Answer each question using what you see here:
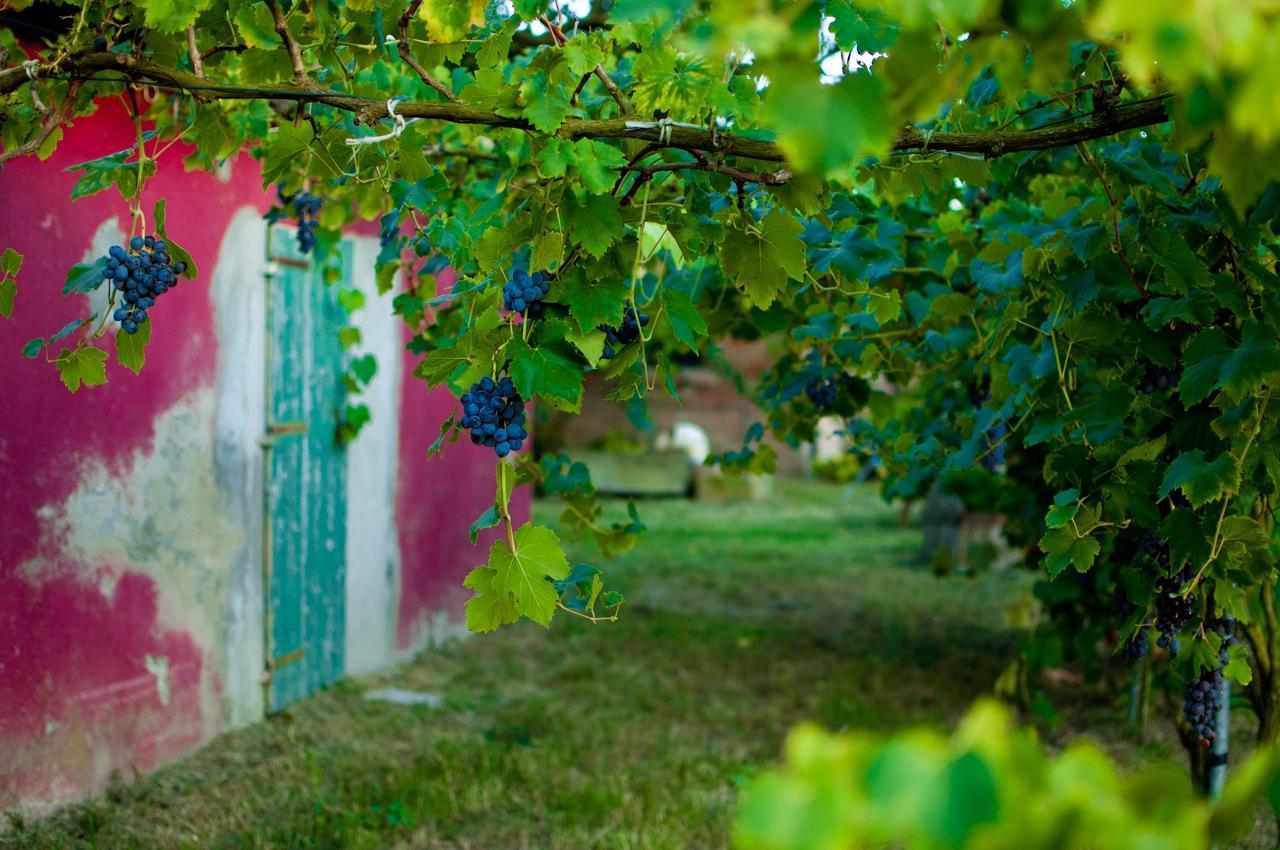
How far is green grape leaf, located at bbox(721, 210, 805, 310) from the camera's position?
178 cm

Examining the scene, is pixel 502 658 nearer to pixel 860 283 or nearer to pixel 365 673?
pixel 365 673

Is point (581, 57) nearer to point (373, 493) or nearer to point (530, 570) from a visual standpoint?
point (530, 570)

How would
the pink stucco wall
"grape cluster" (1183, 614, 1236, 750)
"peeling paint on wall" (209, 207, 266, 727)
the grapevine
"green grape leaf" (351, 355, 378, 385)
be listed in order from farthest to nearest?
"green grape leaf" (351, 355, 378, 385)
"peeling paint on wall" (209, 207, 266, 727)
the grapevine
the pink stucco wall
"grape cluster" (1183, 614, 1236, 750)

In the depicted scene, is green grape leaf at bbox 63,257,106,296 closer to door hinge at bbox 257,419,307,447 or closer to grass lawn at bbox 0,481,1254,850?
grass lawn at bbox 0,481,1254,850

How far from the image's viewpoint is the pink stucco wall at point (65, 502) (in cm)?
331

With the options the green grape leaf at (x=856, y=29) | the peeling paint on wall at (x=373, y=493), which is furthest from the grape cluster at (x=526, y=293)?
the peeling paint on wall at (x=373, y=493)

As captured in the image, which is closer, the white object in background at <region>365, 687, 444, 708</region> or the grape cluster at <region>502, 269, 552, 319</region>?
the grape cluster at <region>502, 269, 552, 319</region>

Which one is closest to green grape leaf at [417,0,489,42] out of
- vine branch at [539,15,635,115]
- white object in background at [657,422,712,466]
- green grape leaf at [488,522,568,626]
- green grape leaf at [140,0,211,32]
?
vine branch at [539,15,635,115]

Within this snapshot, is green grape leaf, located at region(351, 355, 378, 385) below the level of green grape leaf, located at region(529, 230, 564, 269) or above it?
above

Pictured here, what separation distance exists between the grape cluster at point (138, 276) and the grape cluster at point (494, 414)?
749 millimetres

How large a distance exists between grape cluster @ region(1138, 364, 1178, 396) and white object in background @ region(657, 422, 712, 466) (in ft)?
42.8

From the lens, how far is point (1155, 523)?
2008 mm

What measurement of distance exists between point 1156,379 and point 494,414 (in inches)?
52.9

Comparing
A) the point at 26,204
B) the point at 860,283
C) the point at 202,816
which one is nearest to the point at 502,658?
the point at 202,816
